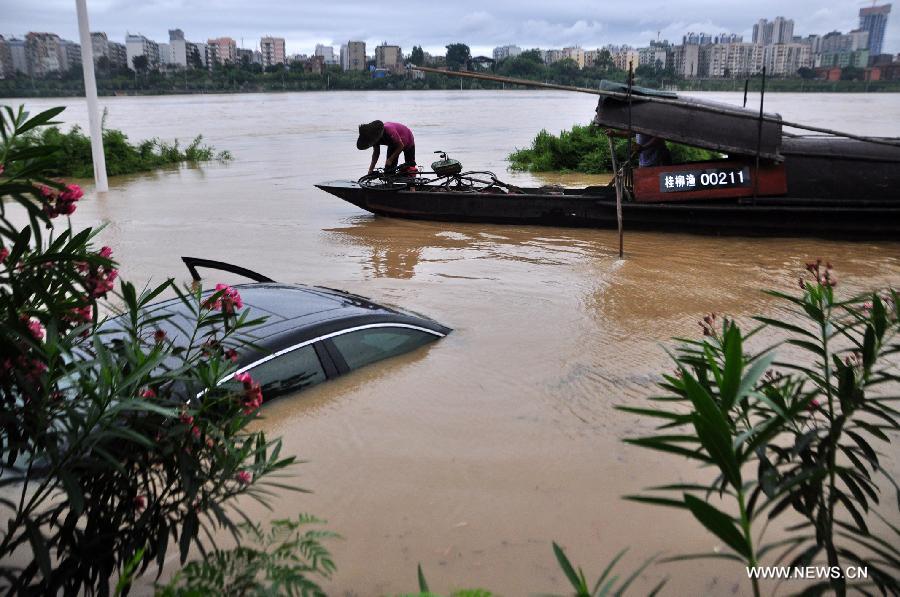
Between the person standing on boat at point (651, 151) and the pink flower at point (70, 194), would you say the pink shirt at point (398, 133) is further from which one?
the pink flower at point (70, 194)

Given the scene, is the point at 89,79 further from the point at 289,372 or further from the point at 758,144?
the point at 289,372

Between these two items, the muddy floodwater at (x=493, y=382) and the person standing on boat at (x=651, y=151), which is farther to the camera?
the person standing on boat at (x=651, y=151)

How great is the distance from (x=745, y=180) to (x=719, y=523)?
11514 mm

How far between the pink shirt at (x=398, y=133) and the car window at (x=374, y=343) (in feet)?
30.1

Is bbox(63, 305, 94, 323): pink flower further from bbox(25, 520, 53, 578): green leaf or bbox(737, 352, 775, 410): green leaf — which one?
bbox(737, 352, 775, 410): green leaf

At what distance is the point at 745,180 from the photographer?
1232 centimetres

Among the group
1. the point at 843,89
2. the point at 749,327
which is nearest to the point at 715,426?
the point at 749,327

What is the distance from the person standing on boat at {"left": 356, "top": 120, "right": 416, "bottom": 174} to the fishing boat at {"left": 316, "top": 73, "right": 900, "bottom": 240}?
11.6 feet

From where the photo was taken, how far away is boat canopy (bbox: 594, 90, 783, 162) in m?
11.8

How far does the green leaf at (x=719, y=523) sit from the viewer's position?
5.60 ft

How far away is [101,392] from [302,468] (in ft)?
9.04

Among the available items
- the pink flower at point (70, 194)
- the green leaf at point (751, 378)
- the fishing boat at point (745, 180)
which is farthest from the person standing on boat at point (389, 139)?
the green leaf at point (751, 378)

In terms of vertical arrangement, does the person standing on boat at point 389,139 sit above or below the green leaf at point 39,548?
above

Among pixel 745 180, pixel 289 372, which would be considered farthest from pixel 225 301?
pixel 745 180
